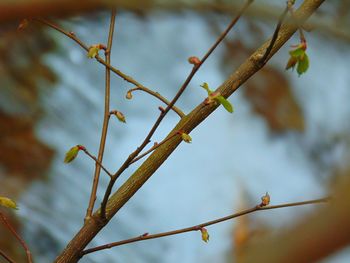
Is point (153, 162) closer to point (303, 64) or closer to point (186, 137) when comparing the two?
point (186, 137)

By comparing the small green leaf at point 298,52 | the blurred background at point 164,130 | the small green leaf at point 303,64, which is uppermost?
the blurred background at point 164,130

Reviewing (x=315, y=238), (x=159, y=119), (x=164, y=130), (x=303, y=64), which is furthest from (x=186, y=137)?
(x=164, y=130)

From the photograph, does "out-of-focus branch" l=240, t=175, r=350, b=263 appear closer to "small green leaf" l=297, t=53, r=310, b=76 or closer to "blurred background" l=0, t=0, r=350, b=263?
"small green leaf" l=297, t=53, r=310, b=76

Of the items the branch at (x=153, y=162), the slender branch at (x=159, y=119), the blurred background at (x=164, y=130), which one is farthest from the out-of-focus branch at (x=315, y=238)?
the blurred background at (x=164, y=130)

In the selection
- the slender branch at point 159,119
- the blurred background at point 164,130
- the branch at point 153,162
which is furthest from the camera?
the blurred background at point 164,130

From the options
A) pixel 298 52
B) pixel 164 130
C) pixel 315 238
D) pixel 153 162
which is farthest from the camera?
pixel 164 130

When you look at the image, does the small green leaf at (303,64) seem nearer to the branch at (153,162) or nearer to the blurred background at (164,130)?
the branch at (153,162)
